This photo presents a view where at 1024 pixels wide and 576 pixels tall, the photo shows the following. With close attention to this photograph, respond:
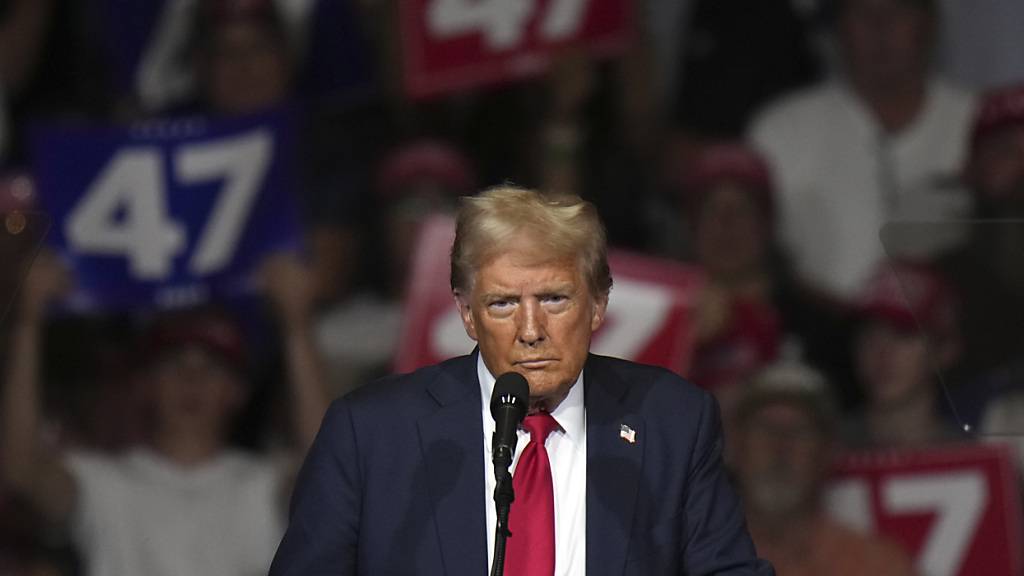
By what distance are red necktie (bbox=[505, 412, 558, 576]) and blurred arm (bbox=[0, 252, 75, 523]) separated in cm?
260

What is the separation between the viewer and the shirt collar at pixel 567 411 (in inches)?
95.7

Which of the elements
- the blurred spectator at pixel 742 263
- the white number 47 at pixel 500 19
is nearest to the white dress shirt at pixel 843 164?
the blurred spectator at pixel 742 263

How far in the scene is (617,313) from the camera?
4820mm

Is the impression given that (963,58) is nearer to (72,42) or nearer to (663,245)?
(663,245)

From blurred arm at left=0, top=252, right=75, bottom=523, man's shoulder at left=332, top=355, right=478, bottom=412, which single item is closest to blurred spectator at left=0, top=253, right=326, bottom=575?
blurred arm at left=0, top=252, right=75, bottom=523

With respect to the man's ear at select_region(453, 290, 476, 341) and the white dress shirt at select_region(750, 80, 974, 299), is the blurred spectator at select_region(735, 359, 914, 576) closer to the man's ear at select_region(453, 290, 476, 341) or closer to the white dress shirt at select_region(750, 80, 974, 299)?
the white dress shirt at select_region(750, 80, 974, 299)

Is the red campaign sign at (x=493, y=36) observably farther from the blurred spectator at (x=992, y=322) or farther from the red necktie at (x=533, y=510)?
the red necktie at (x=533, y=510)

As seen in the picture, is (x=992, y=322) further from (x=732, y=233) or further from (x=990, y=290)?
(x=732, y=233)

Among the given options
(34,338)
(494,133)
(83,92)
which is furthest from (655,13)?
(34,338)

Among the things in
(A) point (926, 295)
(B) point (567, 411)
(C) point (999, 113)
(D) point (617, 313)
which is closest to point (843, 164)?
(C) point (999, 113)

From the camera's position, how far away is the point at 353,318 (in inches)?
206

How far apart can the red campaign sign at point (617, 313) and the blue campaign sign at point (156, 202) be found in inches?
20.2

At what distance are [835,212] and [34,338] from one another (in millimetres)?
2272

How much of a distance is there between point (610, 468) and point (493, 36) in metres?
3.01
